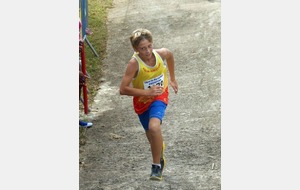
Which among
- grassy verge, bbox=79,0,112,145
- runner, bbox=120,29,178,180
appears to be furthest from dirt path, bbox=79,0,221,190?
runner, bbox=120,29,178,180

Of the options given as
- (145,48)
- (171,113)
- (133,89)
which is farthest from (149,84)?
(171,113)

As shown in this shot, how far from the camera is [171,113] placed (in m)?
6.59

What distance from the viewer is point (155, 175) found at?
14.5 ft

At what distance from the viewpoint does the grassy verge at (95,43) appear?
7.52m

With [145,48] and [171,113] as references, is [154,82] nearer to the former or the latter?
[145,48]

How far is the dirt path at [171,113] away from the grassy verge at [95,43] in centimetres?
9

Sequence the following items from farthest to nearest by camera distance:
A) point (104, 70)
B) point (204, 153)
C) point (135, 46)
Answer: point (104, 70) < point (204, 153) < point (135, 46)

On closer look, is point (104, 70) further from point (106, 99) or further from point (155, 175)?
point (155, 175)

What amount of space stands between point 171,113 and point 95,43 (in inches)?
103

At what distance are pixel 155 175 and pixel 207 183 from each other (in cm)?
62

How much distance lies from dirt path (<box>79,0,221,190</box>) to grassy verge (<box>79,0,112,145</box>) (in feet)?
0.29

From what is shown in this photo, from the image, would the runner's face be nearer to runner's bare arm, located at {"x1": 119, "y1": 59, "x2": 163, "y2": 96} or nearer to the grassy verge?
runner's bare arm, located at {"x1": 119, "y1": 59, "x2": 163, "y2": 96}

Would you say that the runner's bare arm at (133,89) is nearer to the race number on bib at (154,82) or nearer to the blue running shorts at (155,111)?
the race number on bib at (154,82)

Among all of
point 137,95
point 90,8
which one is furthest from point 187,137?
point 90,8
